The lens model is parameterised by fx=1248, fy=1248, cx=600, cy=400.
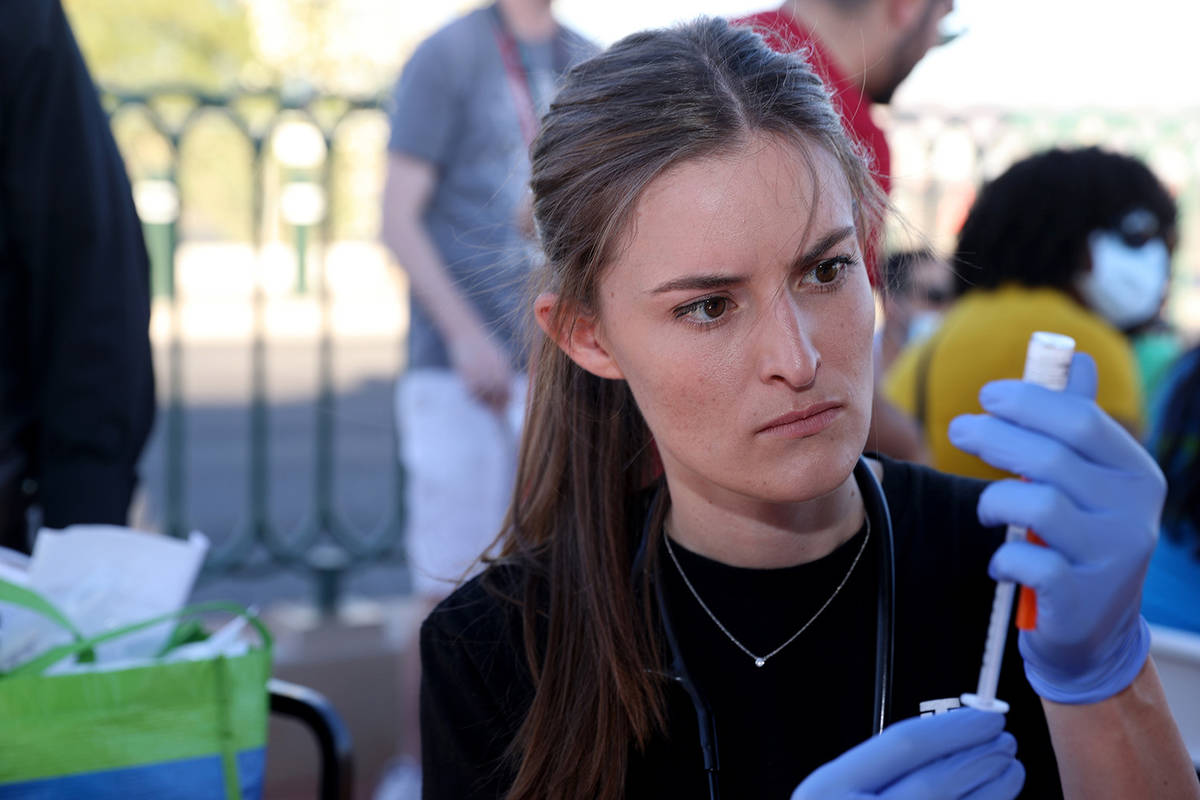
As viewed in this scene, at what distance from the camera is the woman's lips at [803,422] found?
130cm

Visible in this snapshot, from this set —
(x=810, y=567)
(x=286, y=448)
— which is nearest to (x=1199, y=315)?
(x=286, y=448)

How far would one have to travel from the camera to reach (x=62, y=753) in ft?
4.69

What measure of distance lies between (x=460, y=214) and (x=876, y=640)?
1836 millimetres

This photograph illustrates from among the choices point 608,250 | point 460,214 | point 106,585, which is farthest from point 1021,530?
point 460,214

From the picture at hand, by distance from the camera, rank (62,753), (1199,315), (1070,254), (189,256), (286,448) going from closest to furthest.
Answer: (62,753) → (1070,254) → (189,256) → (286,448) → (1199,315)

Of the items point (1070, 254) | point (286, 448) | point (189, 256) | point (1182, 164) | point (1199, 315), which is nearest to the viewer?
point (1070, 254)

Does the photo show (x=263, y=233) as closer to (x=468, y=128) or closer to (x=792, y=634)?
(x=468, y=128)

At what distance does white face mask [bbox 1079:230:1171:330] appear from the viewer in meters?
2.80

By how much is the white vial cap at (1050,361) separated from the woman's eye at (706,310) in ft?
1.03

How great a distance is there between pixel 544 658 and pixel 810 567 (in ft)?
1.10

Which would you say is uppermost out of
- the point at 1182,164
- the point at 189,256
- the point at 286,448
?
the point at 1182,164

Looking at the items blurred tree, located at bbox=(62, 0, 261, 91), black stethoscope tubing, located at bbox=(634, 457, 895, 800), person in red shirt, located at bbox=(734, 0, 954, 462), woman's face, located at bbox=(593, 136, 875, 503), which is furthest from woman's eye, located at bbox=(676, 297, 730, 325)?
blurred tree, located at bbox=(62, 0, 261, 91)

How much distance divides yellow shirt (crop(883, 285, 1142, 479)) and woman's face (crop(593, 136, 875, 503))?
4.63ft

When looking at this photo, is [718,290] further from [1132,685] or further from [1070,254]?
[1070,254]
